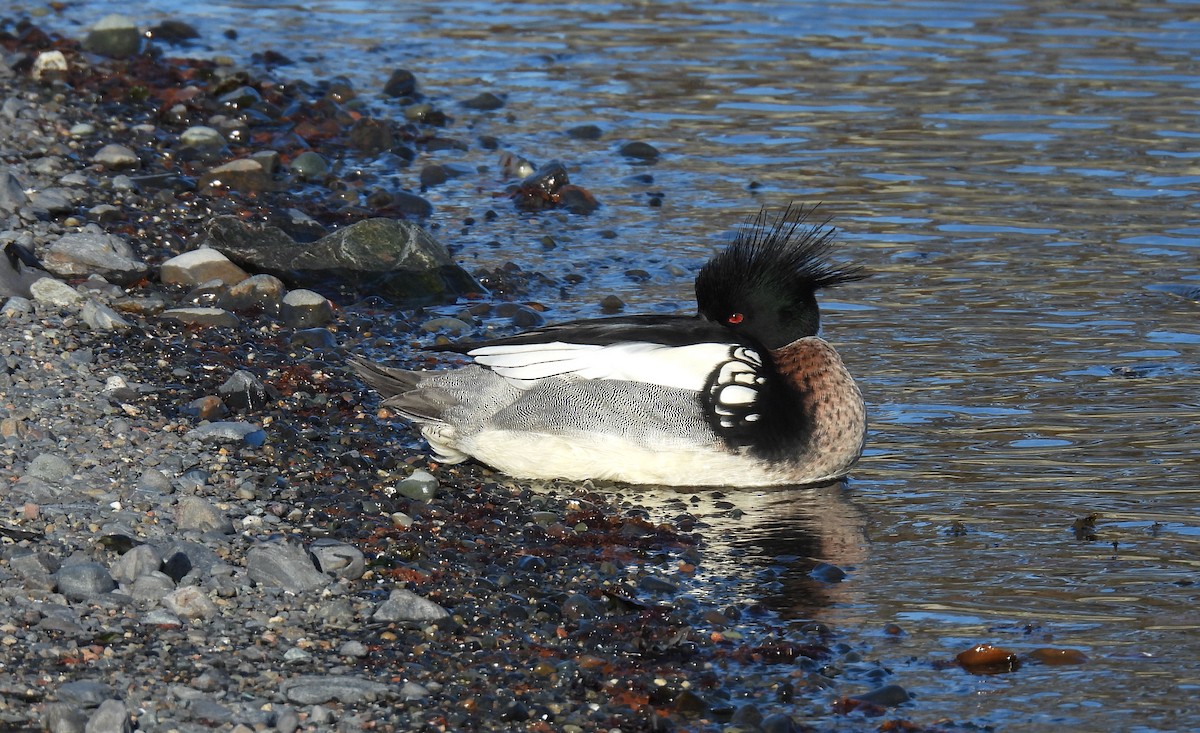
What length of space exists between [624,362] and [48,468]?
2.55 m

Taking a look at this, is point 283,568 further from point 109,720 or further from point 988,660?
point 988,660

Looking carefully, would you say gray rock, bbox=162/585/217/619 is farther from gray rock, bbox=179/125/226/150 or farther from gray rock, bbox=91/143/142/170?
gray rock, bbox=179/125/226/150

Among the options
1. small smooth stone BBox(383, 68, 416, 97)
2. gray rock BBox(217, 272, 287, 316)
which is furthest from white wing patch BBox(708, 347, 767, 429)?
small smooth stone BBox(383, 68, 416, 97)

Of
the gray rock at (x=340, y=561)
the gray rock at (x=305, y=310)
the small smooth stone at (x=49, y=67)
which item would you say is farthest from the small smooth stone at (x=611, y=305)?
the small smooth stone at (x=49, y=67)

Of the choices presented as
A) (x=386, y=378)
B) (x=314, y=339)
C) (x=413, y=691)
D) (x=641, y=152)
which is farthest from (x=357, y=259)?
(x=413, y=691)

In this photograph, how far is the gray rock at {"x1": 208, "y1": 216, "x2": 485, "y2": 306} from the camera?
9805mm

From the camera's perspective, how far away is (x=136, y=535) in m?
5.98

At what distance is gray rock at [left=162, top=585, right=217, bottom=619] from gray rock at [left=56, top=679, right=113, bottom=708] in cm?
63

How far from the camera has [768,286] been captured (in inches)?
297

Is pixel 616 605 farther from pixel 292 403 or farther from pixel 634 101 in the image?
pixel 634 101

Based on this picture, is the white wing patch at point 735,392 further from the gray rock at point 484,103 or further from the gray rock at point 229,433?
the gray rock at point 484,103

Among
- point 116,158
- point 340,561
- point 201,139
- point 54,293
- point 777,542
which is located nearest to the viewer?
point 340,561

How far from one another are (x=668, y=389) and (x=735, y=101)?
802 cm

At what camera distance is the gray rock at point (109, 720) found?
459cm
